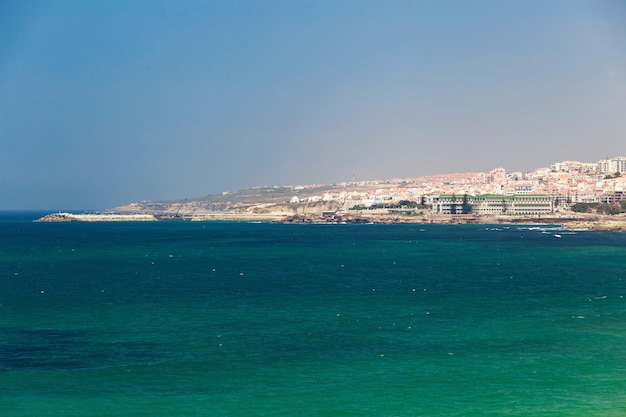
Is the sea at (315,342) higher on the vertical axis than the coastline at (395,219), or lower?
lower

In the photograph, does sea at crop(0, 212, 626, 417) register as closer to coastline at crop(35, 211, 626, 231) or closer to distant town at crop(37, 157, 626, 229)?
coastline at crop(35, 211, 626, 231)

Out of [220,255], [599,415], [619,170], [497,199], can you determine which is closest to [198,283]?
[220,255]

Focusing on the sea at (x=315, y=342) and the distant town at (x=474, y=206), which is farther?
the distant town at (x=474, y=206)

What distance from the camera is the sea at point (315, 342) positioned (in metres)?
14.2

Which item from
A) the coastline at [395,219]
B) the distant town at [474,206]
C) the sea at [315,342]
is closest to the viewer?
the sea at [315,342]

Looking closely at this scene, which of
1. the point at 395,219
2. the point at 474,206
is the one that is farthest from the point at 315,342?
the point at 474,206

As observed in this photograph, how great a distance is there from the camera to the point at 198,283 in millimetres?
32156

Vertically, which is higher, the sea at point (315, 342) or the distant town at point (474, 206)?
the distant town at point (474, 206)

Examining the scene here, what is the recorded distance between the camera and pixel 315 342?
62.1 ft

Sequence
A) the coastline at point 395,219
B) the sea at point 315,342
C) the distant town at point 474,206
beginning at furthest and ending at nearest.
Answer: the distant town at point 474,206
the coastline at point 395,219
the sea at point 315,342

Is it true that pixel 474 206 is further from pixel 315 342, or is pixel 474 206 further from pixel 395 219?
pixel 315 342

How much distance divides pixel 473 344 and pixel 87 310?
1233 cm

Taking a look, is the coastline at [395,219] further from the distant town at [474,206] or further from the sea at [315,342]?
the sea at [315,342]

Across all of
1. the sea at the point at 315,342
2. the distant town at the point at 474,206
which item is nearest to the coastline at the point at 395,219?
the distant town at the point at 474,206
